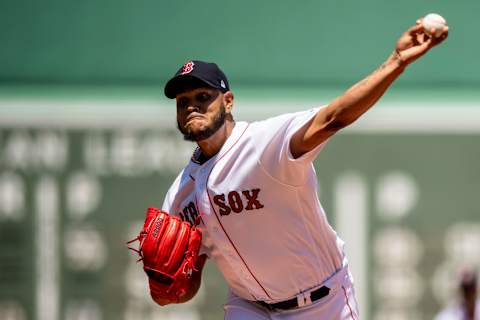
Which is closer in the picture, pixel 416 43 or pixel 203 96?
pixel 416 43

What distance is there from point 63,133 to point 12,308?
984 mm

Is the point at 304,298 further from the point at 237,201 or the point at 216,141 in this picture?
the point at 216,141

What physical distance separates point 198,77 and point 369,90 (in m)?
0.70

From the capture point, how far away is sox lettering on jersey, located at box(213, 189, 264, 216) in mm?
3225

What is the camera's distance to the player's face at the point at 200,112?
3260 mm

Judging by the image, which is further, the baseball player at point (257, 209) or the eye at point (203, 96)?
the eye at point (203, 96)

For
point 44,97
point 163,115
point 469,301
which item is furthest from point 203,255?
point 44,97

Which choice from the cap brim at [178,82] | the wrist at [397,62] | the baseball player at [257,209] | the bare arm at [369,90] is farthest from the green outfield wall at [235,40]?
the wrist at [397,62]

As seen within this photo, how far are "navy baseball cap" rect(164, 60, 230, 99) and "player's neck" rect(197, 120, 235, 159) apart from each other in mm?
123

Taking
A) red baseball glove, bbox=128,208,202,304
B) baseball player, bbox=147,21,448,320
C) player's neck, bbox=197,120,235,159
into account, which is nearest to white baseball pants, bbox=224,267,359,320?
baseball player, bbox=147,21,448,320

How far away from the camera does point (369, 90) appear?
9.09 feet

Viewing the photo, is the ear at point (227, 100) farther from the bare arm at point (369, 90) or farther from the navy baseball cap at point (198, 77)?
the bare arm at point (369, 90)

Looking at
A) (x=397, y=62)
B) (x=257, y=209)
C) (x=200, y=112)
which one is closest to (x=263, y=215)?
(x=257, y=209)

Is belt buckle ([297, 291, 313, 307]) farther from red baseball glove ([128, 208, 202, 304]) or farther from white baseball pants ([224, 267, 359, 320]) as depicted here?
red baseball glove ([128, 208, 202, 304])
